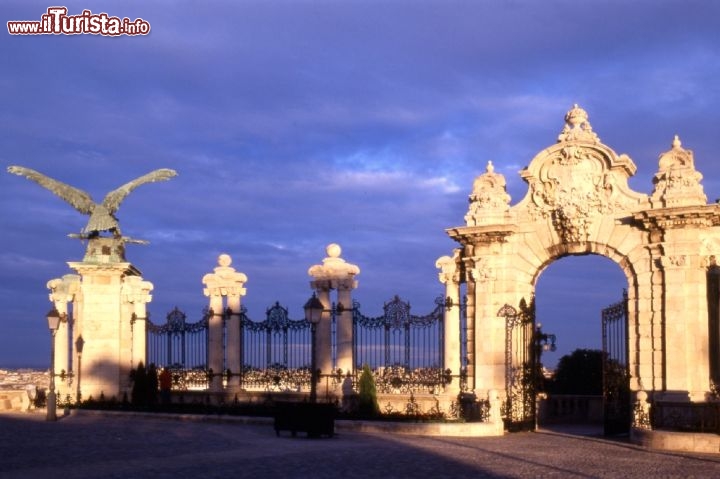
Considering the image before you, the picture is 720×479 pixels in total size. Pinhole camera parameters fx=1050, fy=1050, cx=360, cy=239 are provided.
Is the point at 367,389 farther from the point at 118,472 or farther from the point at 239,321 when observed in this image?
the point at 118,472

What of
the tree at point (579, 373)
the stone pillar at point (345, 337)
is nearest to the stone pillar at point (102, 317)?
the stone pillar at point (345, 337)

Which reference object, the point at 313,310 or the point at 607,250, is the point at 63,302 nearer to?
the point at 313,310

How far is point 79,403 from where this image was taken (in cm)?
2991

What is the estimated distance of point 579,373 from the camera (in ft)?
137

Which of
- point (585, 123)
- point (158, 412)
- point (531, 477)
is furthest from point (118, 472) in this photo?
point (585, 123)

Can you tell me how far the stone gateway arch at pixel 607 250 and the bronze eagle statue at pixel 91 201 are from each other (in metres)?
9.64

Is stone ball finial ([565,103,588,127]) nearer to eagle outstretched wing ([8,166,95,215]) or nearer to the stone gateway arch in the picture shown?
the stone gateway arch

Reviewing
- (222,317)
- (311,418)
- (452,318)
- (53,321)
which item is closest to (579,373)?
(452,318)

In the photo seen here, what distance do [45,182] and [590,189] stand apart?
15638mm

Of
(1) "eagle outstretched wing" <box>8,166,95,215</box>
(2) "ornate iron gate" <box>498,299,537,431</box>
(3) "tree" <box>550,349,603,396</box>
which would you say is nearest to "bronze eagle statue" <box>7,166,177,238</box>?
(1) "eagle outstretched wing" <box>8,166,95,215</box>

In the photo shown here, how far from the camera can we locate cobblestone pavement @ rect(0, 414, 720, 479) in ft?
53.1

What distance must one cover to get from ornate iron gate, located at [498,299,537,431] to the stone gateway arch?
17cm

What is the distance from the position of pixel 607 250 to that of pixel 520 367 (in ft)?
12.6

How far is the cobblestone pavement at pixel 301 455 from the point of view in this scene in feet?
53.1
